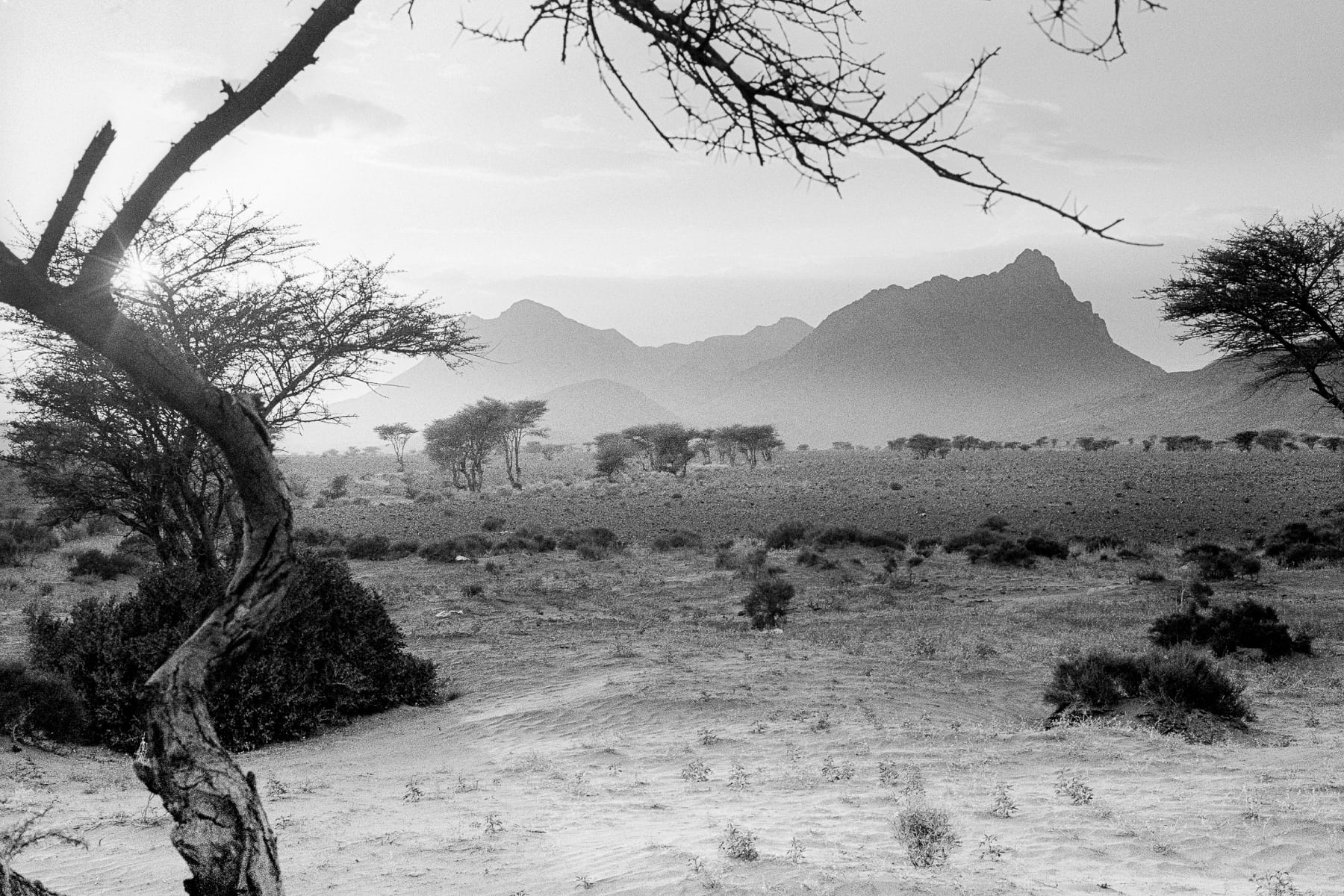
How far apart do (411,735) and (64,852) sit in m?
3.59

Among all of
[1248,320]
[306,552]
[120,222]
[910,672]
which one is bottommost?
[910,672]

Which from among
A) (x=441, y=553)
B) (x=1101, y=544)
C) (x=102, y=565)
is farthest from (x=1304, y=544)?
(x=102, y=565)

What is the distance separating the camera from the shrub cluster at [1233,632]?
438 inches

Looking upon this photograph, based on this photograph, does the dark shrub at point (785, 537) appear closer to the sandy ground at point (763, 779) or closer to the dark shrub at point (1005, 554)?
the dark shrub at point (1005, 554)

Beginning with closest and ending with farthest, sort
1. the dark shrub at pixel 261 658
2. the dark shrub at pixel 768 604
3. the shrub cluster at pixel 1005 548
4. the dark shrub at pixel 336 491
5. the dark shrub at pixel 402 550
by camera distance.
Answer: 1. the dark shrub at pixel 261 658
2. the dark shrub at pixel 768 604
3. the shrub cluster at pixel 1005 548
4. the dark shrub at pixel 402 550
5. the dark shrub at pixel 336 491

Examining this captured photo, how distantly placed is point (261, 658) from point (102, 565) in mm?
15366

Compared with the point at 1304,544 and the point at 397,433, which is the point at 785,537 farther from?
the point at 397,433

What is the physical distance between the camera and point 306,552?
10.9 m

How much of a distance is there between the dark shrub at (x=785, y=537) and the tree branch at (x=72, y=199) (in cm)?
2267

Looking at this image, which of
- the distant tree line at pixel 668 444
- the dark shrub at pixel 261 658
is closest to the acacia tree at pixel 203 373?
the dark shrub at pixel 261 658

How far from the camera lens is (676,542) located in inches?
1005

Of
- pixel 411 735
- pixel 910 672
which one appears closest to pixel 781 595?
pixel 910 672

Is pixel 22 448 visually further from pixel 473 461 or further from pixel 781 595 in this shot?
pixel 473 461

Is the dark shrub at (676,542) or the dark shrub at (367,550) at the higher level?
the dark shrub at (367,550)
